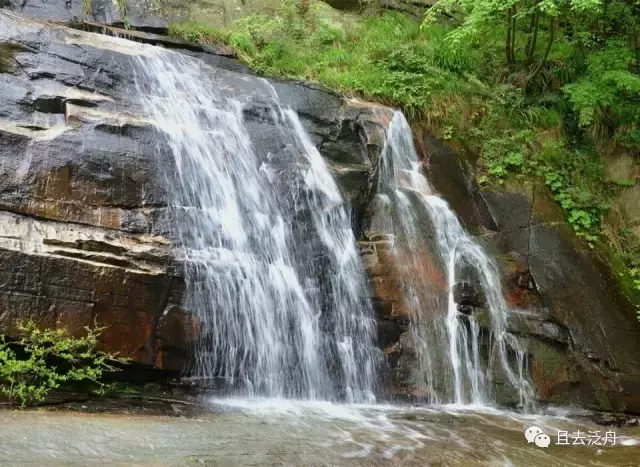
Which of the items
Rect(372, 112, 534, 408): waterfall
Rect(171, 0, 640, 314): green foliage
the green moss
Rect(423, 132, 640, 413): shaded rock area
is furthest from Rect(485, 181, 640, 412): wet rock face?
the green moss

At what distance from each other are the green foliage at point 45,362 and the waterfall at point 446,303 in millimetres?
3880

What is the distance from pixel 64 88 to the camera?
7.57 metres

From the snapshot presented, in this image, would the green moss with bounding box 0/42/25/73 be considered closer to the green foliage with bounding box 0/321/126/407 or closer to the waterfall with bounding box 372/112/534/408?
the green foliage with bounding box 0/321/126/407

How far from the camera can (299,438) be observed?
195 inches

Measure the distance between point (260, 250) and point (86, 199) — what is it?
215cm

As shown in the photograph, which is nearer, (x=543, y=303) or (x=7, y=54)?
(x=7, y=54)

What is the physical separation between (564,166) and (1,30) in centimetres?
927

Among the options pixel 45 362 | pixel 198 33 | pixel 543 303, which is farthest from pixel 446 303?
pixel 198 33

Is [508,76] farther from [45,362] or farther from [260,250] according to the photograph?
[45,362]

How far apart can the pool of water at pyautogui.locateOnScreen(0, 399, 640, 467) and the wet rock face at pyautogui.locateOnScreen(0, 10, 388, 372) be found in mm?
1053

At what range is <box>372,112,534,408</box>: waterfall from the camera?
24.9 ft

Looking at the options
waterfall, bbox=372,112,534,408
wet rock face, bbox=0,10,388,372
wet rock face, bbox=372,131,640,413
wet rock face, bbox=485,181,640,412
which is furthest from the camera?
wet rock face, bbox=485,181,640,412

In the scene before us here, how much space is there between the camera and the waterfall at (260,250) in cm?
661

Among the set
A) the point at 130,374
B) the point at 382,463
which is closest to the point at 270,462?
the point at 382,463
